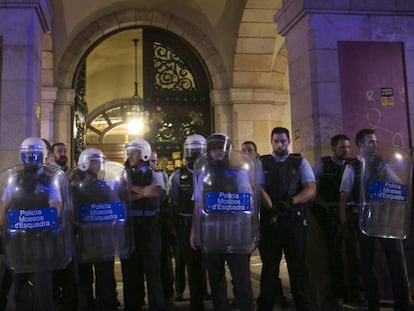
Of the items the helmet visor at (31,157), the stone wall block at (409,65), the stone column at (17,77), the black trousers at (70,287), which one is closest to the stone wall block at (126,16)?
the stone column at (17,77)

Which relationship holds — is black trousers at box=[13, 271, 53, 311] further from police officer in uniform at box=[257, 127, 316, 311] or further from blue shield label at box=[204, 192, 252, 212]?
police officer in uniform at box=[257, 127, 316, 311]

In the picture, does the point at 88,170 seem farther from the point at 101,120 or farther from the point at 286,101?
the point at 101,120

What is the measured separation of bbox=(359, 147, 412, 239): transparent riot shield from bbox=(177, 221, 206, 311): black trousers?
1439 millimetres

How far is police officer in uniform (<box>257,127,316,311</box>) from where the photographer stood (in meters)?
3.87

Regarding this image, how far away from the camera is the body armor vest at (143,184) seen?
4176 mm

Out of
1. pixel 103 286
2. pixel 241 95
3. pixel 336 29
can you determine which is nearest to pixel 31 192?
pixel 103 286

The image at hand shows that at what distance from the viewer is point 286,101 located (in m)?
10.5

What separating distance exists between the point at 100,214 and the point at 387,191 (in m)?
2.30

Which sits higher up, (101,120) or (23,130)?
(101,120)

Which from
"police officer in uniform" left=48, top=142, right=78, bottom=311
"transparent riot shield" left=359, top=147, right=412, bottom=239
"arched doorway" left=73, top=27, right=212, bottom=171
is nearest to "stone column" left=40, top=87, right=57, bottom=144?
"arched doorway" left=73, top=27, right=212, bottom=171

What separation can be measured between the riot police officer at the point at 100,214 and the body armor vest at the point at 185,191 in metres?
0.64

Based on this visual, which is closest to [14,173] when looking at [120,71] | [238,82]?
[238,82]

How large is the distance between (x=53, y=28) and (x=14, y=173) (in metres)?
6.41

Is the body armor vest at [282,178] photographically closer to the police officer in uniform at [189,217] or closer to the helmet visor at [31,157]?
the police officer in uniform at [189,217]
